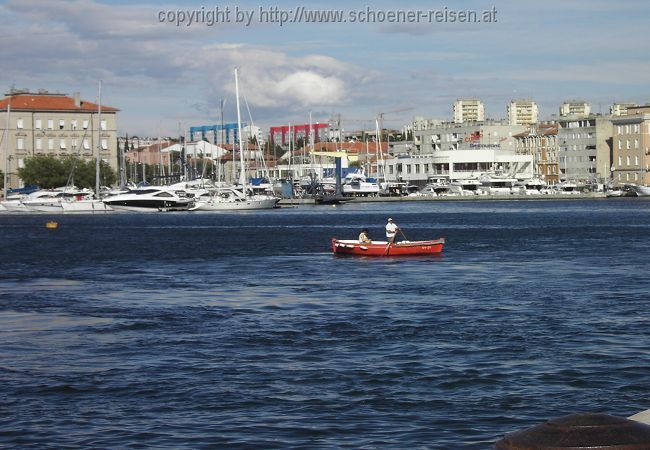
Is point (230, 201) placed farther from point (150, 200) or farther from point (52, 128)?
point (52, 128)

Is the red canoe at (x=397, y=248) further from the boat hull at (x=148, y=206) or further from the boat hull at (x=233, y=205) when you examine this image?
the boat hull at (x=233, y=205)

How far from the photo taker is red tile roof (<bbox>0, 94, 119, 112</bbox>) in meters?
184

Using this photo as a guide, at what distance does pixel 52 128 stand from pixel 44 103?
4.12 meters

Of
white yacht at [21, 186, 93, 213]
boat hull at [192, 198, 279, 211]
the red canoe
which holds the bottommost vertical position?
the red canoe

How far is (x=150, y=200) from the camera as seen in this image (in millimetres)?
144875

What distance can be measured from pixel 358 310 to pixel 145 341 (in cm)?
921

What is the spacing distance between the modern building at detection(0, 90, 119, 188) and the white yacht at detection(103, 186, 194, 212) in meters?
36.1

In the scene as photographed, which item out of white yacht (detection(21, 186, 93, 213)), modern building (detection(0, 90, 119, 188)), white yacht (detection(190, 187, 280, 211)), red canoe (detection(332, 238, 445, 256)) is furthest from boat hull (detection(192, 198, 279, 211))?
red canoe (detection(332, 238, 445, 256))

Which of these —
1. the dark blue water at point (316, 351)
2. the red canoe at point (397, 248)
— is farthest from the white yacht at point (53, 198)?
the red canoe at point (397, 248)

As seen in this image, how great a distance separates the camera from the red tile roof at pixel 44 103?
604 feet

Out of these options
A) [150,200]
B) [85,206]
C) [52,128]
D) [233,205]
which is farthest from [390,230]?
[52,128]

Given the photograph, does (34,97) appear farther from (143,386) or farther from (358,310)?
(143,386)

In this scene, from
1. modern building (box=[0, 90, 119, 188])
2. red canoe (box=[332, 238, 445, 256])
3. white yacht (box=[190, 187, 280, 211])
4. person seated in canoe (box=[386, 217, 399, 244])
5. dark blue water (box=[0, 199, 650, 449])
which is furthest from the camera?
modern building (box=[0, 90, 119, 188])

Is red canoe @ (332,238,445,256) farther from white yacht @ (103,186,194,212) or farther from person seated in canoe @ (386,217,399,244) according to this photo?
white yacht @ (103,186,194,212)
